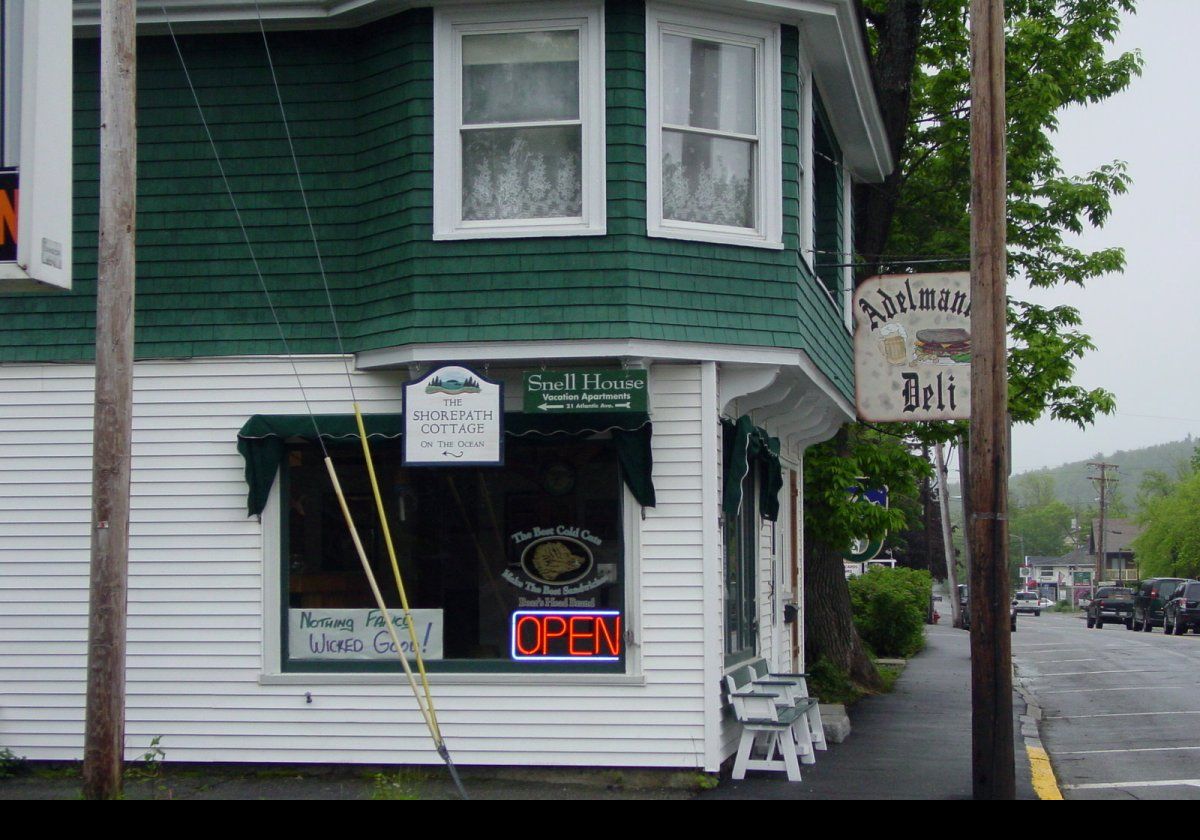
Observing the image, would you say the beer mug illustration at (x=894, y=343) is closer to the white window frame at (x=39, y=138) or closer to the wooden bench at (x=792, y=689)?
the wooden bench at (x=792, y=689)

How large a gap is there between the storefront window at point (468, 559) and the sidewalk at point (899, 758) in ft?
5.82

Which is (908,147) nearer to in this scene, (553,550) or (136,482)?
(553,550)

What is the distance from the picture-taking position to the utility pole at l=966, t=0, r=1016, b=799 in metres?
9.43

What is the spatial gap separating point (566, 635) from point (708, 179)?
367 centimetres

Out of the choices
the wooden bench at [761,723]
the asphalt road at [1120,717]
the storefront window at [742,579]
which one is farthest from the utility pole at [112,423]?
the asphalt road at [1120,717]

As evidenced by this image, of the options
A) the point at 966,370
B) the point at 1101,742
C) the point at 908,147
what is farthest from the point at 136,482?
the point at 908,147

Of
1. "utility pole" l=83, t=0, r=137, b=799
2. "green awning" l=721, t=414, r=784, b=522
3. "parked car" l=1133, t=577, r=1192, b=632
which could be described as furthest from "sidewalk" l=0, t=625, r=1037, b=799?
"parked car" l=1133, t=577, r=1192, b=632

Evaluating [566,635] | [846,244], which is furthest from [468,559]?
[846,244]

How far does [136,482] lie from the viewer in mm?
11320

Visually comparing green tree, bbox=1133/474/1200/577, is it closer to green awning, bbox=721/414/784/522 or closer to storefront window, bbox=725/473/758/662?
green awning, bbox=721/414/784/522
